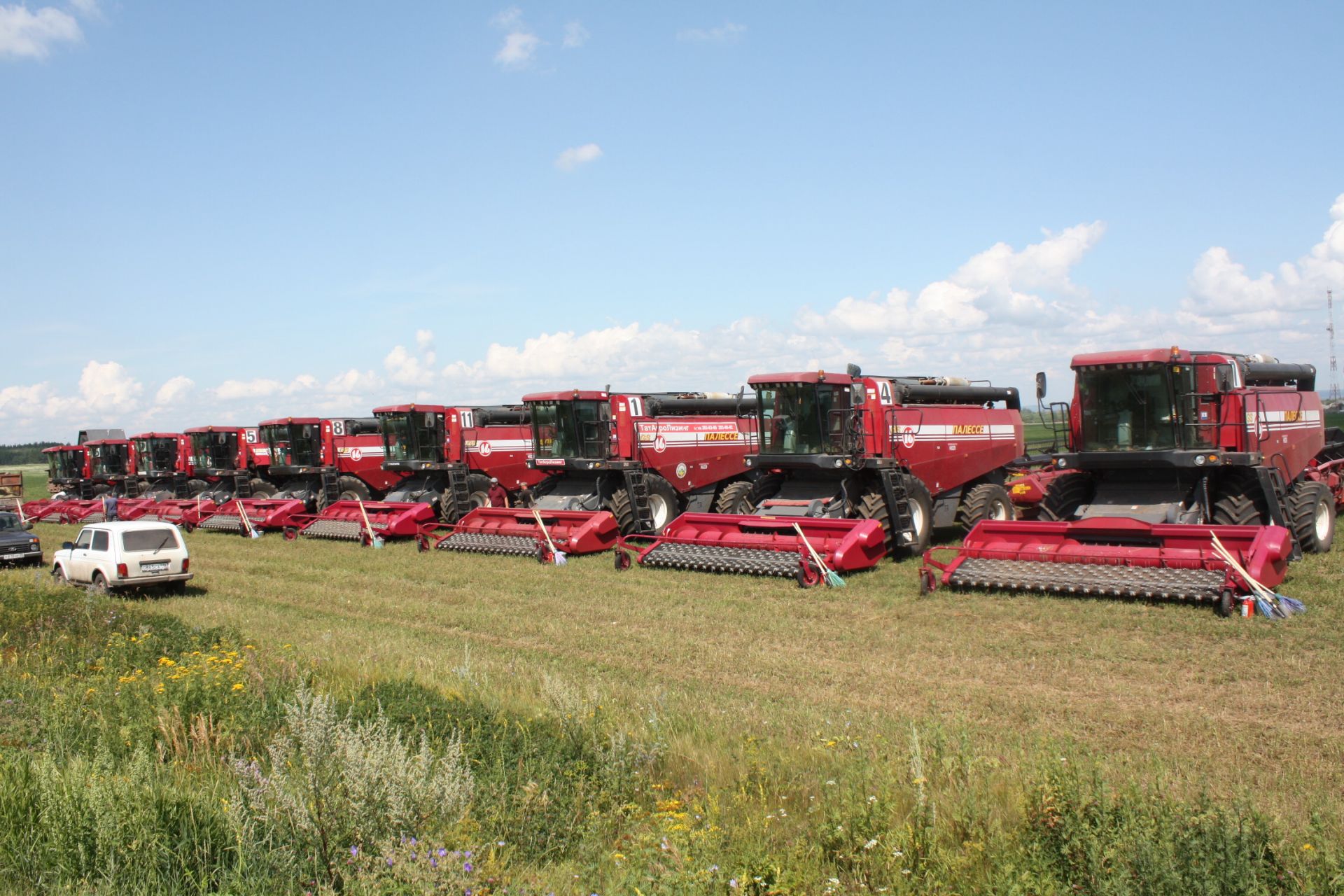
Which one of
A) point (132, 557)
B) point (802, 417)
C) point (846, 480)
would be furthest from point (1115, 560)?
point (132, 557)

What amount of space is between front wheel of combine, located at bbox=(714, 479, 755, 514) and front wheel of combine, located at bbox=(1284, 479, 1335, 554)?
823 cm

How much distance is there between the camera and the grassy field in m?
6.29

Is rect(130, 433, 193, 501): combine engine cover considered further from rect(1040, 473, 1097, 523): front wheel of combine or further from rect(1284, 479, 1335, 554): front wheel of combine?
rect(1284, 479, 1335, 554): front wheel of combine

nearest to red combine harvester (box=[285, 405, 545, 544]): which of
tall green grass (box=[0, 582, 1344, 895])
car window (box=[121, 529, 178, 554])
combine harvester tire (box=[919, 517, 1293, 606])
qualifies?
car window (box=[121, 529, 178, 554])

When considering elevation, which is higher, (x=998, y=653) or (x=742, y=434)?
(x=742, y=434)

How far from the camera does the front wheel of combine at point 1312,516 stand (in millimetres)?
13898

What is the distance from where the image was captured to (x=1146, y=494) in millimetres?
14031

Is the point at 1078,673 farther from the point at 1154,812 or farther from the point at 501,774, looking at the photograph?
the point at 501,774

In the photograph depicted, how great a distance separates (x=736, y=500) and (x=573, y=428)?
439 cm

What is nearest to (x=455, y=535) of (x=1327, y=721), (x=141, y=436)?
(x=1327, y=721)

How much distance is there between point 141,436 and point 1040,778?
3906cm

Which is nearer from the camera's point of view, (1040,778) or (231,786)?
(1040,778)

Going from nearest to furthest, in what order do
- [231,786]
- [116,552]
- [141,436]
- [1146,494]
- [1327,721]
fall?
1. [231,786]
2. [1327,721]
3. [1146,494]
4. [116,552]
5. [141,436]

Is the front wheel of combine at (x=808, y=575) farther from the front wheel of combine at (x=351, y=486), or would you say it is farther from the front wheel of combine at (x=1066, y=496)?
the front wheel of combine at (x=351, y=486)
